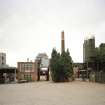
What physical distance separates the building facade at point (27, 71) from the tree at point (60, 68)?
10.5 m

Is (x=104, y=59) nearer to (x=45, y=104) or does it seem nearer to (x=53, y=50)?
(x=53, y=50)

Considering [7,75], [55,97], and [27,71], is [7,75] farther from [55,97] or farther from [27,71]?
[55,97]

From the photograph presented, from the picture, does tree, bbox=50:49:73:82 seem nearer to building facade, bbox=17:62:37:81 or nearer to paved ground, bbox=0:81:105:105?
building facade, bbox=17:62:37:81

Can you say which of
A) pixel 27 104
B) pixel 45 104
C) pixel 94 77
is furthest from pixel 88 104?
pixel 94 77

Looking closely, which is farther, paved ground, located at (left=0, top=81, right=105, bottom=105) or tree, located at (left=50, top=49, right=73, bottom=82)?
tree, located at (left=50, top=49, right=73, bottom=82)

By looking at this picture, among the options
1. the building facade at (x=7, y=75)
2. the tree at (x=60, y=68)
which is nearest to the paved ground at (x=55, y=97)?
the tree at (x=60, y=68)

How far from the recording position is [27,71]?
76.1 meters

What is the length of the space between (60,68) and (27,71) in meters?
14.4

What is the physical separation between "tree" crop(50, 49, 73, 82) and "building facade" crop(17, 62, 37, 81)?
10545 millimetres

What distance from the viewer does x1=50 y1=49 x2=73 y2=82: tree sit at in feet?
217

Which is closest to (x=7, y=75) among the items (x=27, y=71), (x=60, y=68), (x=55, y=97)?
(x=27, y=71)

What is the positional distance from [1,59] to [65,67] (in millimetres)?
94186

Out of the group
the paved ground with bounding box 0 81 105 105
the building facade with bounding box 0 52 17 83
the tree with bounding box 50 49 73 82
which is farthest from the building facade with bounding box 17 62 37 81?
the paved ground with bounding box 0 81 105 105

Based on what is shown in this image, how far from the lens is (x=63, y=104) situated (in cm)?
1625
